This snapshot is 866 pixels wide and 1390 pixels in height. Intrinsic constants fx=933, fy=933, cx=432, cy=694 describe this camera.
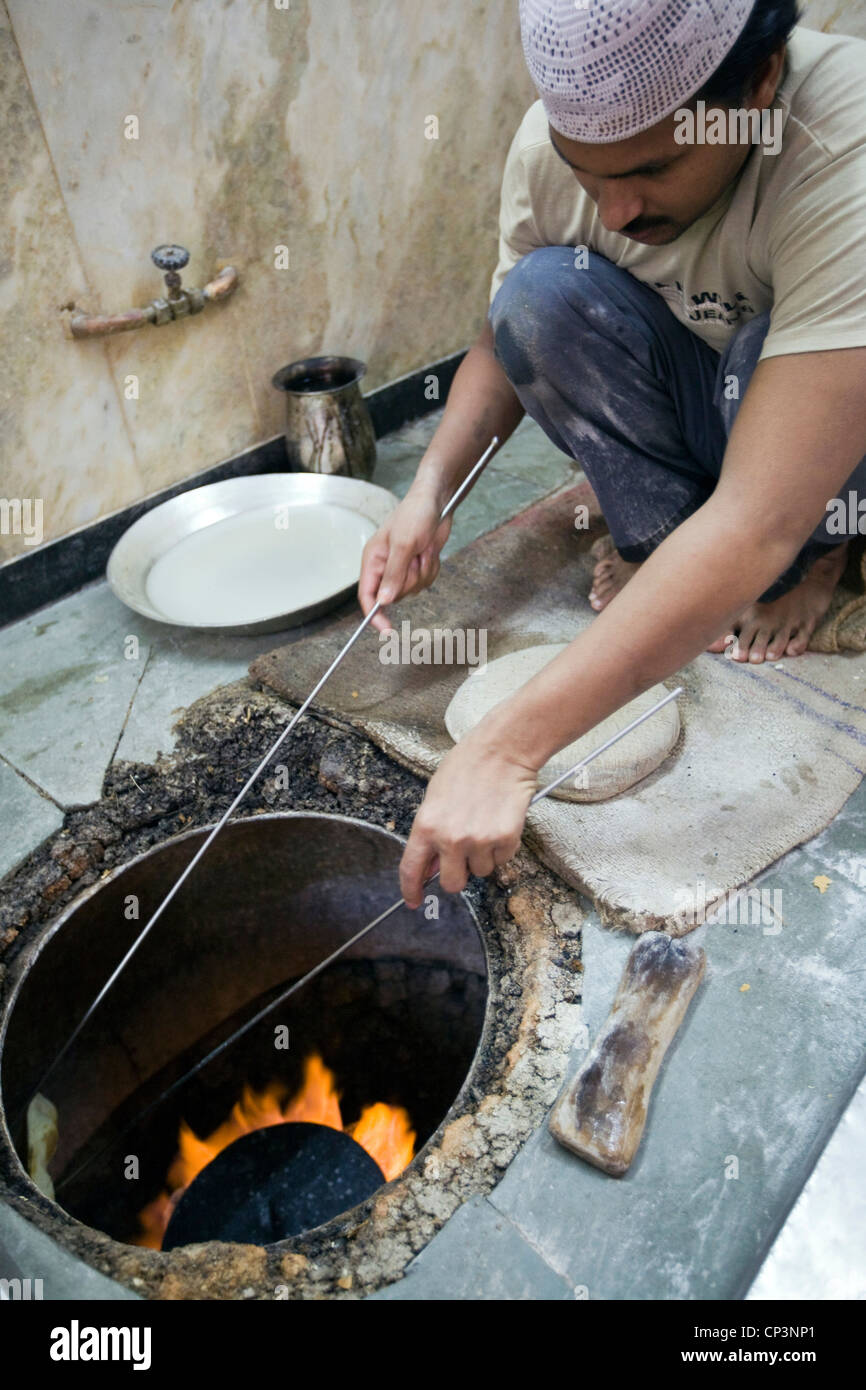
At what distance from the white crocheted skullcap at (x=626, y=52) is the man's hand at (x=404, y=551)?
2.83 ft

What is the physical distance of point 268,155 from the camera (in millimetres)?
2854

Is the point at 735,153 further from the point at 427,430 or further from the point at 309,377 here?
the point at 427,430

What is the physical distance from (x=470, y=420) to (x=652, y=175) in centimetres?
87

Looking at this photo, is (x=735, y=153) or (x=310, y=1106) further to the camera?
(x=310, y=1106)

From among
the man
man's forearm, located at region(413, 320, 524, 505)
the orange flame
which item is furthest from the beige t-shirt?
the orange flame

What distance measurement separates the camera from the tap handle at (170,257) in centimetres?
256

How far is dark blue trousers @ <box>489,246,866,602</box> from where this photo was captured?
2.08 metres

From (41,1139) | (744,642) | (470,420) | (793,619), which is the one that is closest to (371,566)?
(470,420)

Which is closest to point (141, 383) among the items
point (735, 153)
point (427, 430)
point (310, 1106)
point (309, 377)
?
point (309, 377)

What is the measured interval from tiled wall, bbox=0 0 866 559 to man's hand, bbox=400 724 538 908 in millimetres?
1879

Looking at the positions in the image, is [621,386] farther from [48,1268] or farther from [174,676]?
[48,1268]

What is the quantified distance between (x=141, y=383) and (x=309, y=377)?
1.95ft

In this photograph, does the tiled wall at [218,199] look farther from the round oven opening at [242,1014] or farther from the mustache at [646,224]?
the mustache at [646,224]

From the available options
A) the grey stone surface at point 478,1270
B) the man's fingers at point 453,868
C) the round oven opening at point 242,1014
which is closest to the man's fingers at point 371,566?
the round oven opening at point 242,1014
